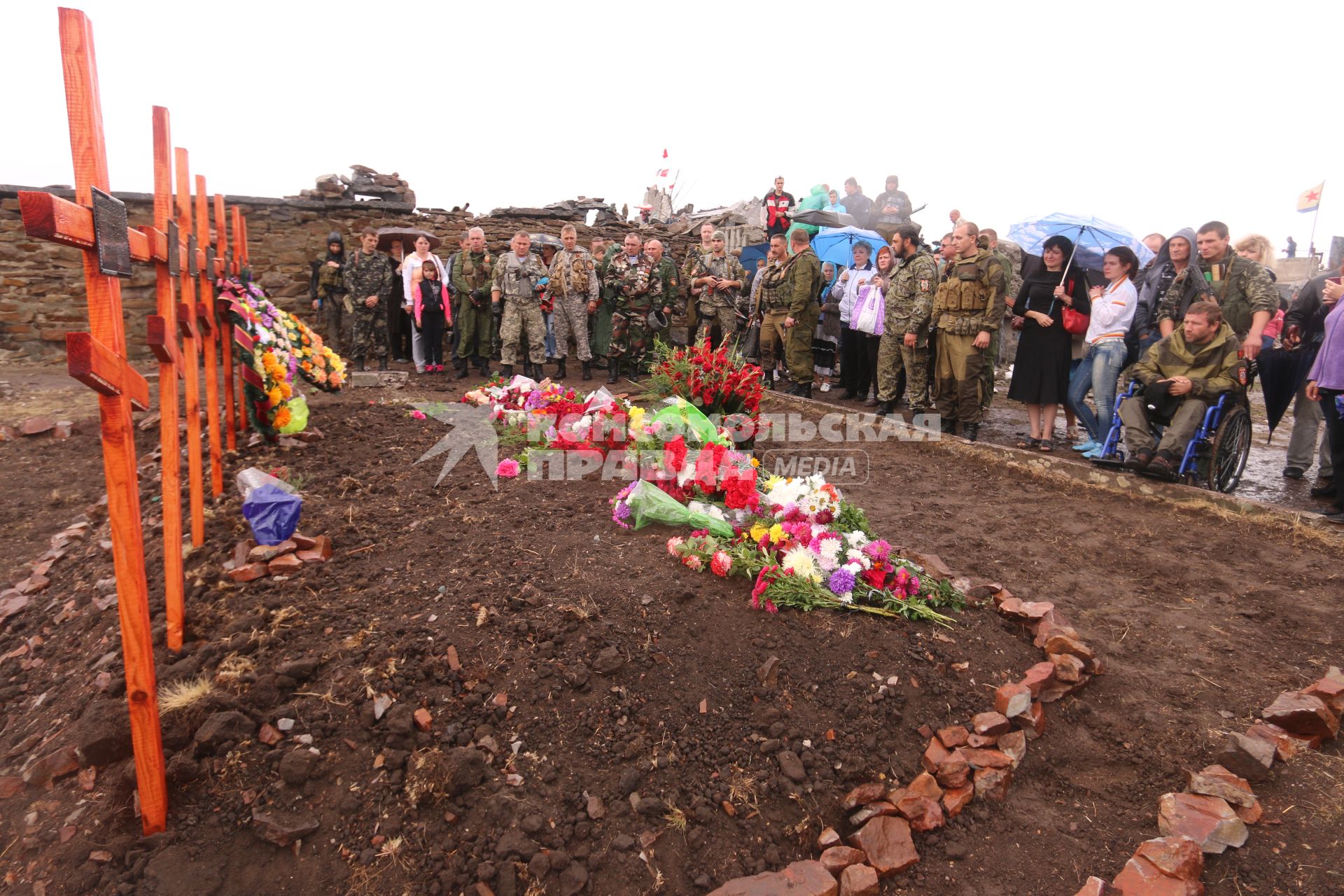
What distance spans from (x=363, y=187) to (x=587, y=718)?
37.6ft

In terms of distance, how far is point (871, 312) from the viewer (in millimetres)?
7992

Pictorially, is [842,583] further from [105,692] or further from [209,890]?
[105,692]

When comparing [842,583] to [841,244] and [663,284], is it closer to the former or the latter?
[663,284]

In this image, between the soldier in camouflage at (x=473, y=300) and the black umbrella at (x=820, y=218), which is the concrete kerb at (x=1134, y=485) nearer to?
the soldier in camouflage at (x=473, y=300)

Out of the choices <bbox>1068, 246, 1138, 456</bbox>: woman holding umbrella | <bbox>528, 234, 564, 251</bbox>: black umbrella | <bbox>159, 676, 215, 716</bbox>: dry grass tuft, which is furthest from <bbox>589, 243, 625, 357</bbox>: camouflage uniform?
<bbox>159, 676, 215, 716</bbox>: dry grass tuft

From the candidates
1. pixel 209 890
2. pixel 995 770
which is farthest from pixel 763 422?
pixel 209 890

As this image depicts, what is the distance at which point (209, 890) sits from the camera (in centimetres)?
185

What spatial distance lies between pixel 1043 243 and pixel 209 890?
23.3 ft

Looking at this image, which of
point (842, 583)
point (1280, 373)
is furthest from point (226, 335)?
point (1280, 373)

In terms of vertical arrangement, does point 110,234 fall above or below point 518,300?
above

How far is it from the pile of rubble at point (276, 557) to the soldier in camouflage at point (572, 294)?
6.63 metres

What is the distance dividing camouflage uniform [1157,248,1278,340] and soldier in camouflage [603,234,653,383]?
5749 millimetres

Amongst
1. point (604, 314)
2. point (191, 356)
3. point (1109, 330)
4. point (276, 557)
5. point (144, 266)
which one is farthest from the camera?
point (604, 314)

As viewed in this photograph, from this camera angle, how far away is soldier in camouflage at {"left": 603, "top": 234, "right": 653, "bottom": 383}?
9.43m
